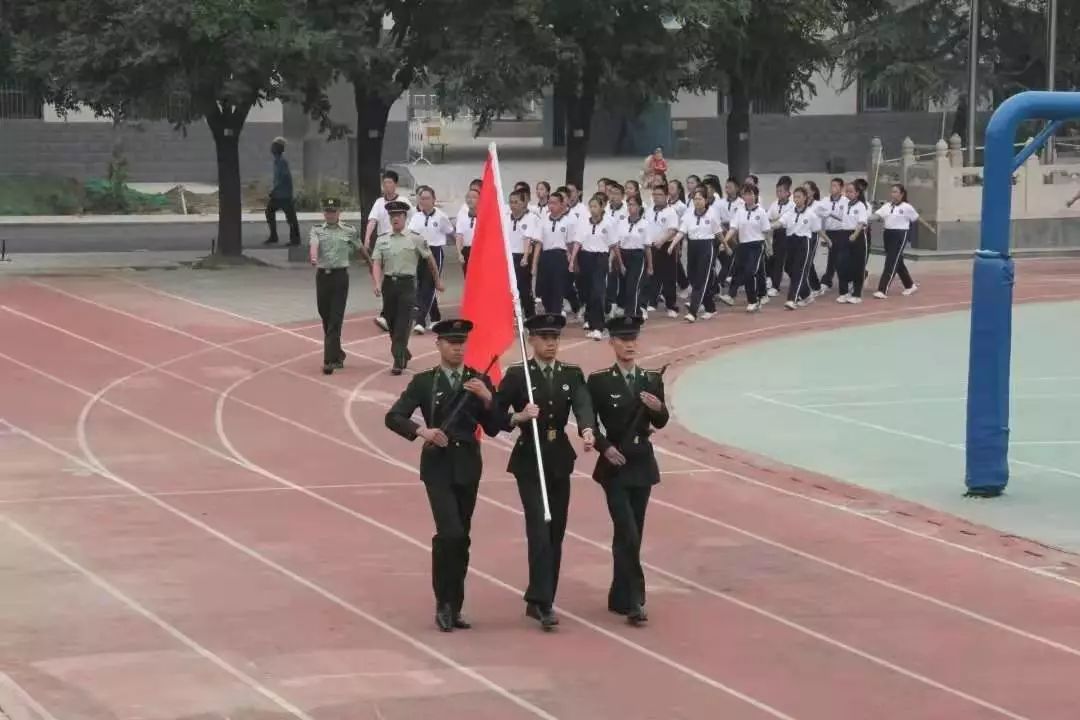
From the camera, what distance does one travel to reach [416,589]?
12.8 m

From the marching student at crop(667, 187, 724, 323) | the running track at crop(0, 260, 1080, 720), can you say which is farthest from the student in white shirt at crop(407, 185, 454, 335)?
the running track at crop(0, 260, 1080, 720)

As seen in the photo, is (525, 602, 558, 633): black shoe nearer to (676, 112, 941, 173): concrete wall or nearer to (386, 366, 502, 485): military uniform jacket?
(386, 366, 502, 485): military uniform jacket

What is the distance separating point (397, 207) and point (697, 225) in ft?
18.4

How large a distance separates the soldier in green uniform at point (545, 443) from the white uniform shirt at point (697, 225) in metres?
14.1

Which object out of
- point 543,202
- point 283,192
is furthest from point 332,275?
point 283,192

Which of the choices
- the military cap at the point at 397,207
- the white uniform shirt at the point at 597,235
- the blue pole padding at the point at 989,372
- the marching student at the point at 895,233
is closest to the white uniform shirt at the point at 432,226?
the white uniform shirt at the point at 597,235

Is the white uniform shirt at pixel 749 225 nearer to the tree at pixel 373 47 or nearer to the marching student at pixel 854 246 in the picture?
the marching student at pixel 854 246

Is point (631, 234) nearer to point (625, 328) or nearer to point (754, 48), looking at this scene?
point (625, 328)

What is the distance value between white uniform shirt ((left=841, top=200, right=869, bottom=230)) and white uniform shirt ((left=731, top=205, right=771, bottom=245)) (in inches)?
67.7

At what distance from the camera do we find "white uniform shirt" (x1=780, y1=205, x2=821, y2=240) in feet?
91.9

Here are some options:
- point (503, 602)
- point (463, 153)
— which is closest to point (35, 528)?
point (503, 602)

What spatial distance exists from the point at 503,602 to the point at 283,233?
2683cm

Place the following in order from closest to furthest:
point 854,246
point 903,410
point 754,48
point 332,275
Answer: point 903,410, point 332,275, point 854,246, point 754,48

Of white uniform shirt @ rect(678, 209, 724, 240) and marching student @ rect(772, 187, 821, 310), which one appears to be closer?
white uniform shirt @ rect(678, 209, 724, 240)
